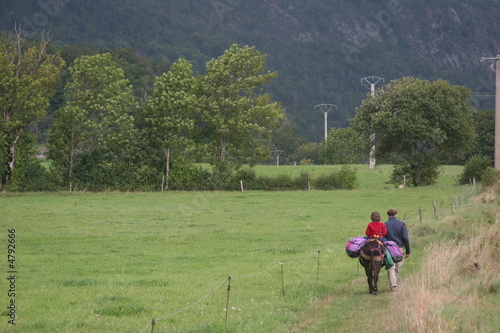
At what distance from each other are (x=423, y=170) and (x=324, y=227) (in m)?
43.2

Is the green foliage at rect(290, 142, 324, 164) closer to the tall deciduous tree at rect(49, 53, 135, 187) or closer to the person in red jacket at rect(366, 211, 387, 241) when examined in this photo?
the tall deciduous tree at rect(49, 53, 135, 187)

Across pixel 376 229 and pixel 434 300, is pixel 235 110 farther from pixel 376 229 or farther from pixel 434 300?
pixel 434 300

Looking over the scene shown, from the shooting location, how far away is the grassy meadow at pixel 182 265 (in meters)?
15.5

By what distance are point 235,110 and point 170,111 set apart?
9.16 m

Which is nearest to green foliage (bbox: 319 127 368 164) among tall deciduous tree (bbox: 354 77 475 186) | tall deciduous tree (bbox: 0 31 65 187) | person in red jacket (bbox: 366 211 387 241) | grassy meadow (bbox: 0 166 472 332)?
tall deciduous tree (bbox: 354 77 475 186)

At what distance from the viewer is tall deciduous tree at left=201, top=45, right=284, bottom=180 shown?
74.2 m

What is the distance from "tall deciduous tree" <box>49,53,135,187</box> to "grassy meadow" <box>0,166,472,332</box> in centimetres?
1189

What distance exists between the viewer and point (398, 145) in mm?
78875

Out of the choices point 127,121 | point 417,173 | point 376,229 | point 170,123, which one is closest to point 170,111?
point 170,123

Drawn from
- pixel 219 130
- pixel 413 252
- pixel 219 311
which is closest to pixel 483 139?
pixel 219 130

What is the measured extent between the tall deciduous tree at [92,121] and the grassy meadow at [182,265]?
11893 millimetres

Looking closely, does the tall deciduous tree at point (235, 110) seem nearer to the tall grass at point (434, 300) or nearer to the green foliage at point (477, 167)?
the green foliage at point (477, 167)

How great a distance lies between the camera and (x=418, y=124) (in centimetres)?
7494

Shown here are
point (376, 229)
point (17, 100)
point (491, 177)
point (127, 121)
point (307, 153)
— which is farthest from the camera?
point (307, 153)
